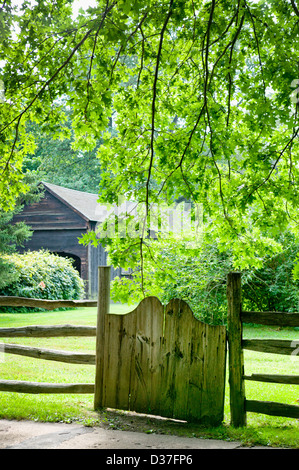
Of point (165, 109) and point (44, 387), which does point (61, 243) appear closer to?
point (165, 109)

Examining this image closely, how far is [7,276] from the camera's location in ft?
58.2

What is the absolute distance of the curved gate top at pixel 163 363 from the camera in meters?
5.60

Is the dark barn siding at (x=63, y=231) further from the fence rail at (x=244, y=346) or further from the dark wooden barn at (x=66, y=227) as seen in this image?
the fence rail at (x=244, y=346)

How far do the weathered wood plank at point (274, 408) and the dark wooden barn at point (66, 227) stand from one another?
21112mm

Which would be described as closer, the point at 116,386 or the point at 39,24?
the point at 116,386

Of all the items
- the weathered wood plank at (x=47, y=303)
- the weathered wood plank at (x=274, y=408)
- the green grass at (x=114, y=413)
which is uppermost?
the weathered wood plank at (x=47, y=303)

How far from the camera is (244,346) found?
18.5ft

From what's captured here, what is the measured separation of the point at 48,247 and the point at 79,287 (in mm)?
5263

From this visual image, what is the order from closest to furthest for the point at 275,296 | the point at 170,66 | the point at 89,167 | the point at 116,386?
the point at 116,386 < the point at 170,66 < the point at 275,296 < the point at 89,167

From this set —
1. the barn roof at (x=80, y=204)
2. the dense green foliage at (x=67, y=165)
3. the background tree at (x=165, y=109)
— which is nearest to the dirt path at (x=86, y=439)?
the background tree at (x=165, y=109)

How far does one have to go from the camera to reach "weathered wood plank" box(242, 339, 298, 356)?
17.6 feet

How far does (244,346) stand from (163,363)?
3.05 ft
